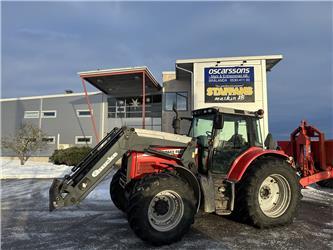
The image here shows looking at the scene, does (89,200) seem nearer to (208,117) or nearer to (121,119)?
(208,117)

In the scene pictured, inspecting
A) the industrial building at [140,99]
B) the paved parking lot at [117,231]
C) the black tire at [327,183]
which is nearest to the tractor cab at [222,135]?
the paved parking lot at [117,231]

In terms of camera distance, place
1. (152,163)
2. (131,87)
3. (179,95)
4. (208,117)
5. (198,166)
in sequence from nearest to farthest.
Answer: (152,163), (198,166), (208,117), (179,95), (131,87)

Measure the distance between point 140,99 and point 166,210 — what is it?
21.4 m

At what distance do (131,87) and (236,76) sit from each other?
374 inches

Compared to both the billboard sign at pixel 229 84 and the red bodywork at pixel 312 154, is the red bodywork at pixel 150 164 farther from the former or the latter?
the billboard sign at pixel 229 84

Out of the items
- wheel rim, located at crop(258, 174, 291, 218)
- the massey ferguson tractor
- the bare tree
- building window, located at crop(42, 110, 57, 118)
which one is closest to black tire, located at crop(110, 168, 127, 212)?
the massey ferguson tractor

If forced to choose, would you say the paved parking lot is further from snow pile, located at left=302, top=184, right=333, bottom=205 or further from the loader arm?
snow pile, located at left=302, top=184, right=333, bottom=205

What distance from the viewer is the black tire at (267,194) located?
217 inches

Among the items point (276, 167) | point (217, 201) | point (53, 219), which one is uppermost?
point (276, 167)

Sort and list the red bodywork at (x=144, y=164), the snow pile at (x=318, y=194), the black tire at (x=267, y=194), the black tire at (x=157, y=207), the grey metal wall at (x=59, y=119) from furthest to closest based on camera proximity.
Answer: the grey metal wall at (x=59, y=119) → the snow pile at (x=318, y=194) → the black tire at (x=267, y=194) → the red bodywork at (x=144, y=164) → the black tire at (x=157, y=207)

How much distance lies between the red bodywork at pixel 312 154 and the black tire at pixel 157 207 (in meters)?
4.22

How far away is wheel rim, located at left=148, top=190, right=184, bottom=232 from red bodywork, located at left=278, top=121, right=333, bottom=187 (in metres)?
4.26

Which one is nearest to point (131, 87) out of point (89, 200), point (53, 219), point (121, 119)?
point (121, 119)

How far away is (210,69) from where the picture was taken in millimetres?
17656
